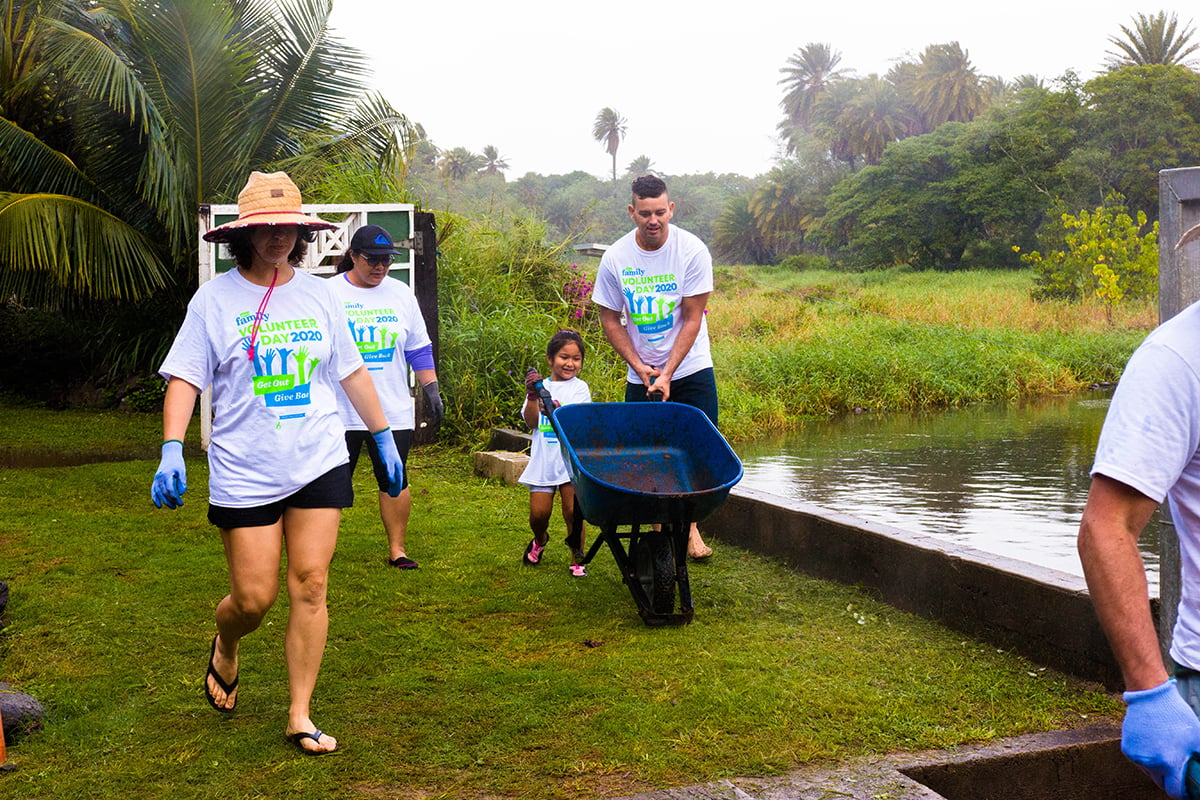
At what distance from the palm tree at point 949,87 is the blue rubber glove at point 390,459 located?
6342 centimetres

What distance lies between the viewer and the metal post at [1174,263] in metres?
3.43

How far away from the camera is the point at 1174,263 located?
11.6 feet

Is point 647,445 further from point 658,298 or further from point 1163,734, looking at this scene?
point 1163,734

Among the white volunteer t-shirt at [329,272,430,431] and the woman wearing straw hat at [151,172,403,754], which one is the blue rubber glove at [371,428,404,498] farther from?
the white volunteer t-shirt at [329,272,430,431]

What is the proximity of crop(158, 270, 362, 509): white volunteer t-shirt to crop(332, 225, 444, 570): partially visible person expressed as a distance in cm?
199

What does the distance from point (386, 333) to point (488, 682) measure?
2.14 m

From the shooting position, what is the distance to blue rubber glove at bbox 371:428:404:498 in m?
4.06

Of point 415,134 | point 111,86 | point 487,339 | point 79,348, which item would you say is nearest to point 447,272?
point 487,339

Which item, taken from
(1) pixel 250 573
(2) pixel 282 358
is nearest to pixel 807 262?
(2) pixel 282 358

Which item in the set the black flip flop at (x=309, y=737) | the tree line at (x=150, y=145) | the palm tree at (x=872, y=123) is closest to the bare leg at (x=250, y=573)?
the black flip flop at (x=309, y=737)

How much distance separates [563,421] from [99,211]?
31.3 feet

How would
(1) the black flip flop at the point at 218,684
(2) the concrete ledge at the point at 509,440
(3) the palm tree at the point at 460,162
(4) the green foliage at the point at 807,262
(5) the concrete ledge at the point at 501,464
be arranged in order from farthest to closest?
1. (3) the palm tree at the point at 460,162
2. (4) the green foliage at the point at 807,262
3. (2) the concrete ledge at the point at 509,440
4. (5) the concrete ledge at the point at 501,464
5. (1) the black flip flop at the point at 218,684

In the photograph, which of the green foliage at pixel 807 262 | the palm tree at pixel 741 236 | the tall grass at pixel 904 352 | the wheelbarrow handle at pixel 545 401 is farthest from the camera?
the palm tree at pixel 741 236

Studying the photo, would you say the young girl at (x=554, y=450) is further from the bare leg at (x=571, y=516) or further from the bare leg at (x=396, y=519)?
the bare leg at (x=396, y=519)
